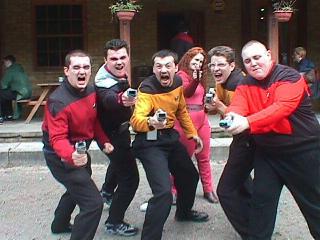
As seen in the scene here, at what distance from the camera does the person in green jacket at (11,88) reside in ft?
37.4

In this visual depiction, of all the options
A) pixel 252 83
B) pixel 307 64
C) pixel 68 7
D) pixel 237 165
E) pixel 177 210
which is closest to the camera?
pixel 252 83

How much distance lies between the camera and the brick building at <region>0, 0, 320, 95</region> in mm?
13039

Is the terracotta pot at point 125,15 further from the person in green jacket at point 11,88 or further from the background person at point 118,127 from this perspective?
the background person at point 118,127

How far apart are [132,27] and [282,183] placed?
9.24m

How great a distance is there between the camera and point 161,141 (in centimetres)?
510

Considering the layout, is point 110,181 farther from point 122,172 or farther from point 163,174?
point 163,174

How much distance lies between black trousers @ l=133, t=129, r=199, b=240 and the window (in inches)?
325

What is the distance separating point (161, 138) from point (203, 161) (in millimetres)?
1503

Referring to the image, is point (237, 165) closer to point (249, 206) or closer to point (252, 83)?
point (249, 206)

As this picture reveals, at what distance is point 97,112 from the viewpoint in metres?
5.16

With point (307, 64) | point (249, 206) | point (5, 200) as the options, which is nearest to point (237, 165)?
point (249, 206)

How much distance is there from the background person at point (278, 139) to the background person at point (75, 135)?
1.24m

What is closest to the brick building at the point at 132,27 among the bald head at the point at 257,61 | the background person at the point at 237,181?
the background person at the point at 237,181

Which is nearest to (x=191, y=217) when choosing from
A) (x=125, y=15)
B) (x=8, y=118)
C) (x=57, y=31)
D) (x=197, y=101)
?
(x=197, y=101)
